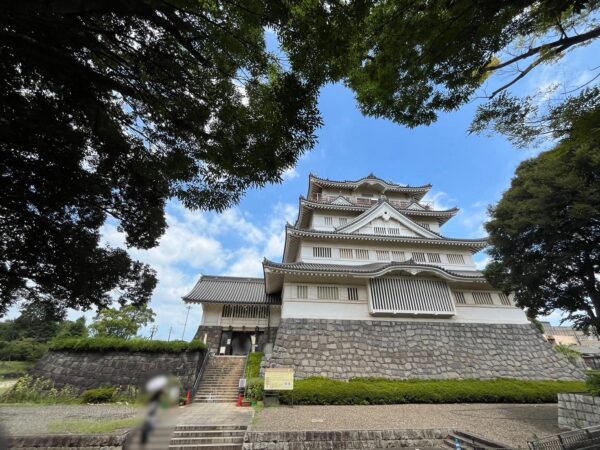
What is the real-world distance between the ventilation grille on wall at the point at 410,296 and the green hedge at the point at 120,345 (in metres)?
8.47

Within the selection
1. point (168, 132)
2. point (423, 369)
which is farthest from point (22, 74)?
point (423, 369)

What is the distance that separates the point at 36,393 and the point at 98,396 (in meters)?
2.41

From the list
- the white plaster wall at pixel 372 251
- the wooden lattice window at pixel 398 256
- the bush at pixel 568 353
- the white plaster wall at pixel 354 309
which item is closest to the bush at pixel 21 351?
the white plaster wall at pixel 354 309

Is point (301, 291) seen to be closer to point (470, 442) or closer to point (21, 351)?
point (470, 442)

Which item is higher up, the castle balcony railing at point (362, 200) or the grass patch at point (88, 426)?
the castle balcony railing at point (362, 200)

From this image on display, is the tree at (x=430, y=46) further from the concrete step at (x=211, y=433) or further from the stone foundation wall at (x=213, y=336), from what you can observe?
the stone foundation wall at (x=213, y=336)

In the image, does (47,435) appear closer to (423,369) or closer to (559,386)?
(423,369)

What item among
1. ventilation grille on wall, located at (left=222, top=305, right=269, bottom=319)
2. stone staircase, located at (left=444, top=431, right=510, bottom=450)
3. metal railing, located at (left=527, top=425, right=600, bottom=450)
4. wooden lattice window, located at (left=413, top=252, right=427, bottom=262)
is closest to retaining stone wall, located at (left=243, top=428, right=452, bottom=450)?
stone staircase, located at (left=444, top=431, right=510, bottom=450)

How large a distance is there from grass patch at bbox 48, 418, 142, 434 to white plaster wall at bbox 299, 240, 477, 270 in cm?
1030

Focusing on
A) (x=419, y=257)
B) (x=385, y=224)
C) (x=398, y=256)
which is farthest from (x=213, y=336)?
(x=419, y=257)

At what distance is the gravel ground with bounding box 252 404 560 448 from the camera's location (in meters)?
7.02

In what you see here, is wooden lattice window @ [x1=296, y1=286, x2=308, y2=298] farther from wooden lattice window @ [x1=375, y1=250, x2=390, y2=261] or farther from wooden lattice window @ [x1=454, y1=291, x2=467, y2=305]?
wooden lattice window @ [x1=454, y1=291, x2=467, y2=305]

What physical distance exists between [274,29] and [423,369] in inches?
522

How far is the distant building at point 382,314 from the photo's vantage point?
12.6m
